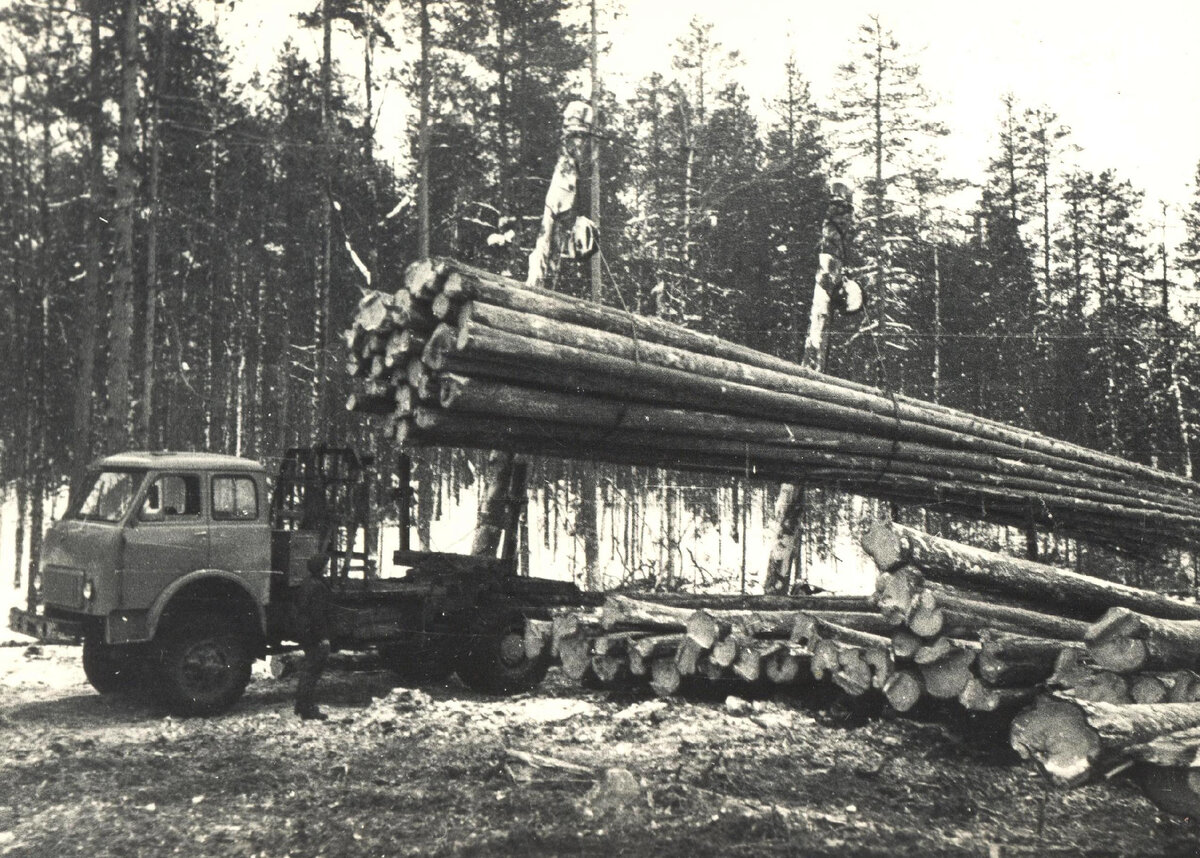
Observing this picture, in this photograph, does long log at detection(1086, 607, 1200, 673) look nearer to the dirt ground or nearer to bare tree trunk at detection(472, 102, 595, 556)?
the dirt ground

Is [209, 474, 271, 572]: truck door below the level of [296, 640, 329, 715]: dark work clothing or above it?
above

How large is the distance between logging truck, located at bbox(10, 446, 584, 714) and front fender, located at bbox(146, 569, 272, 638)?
0.05 feet

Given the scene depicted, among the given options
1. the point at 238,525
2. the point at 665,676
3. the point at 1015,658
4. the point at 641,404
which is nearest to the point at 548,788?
the point at 665,676

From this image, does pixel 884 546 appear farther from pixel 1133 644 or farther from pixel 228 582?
pixel 228 582

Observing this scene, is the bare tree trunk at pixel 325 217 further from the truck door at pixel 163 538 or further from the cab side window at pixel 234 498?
the truck door at pixel 163 538

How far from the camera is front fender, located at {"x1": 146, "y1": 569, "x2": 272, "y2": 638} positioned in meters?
9.28

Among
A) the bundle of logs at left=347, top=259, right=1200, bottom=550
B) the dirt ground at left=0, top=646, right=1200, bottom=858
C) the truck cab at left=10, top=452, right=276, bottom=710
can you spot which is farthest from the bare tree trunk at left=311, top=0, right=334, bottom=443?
the bundle of logs at left=347, top=259, right=1200, bottom=550

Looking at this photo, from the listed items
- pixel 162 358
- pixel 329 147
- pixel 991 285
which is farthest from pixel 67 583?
pixel 991 285

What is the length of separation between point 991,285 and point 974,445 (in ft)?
71.8

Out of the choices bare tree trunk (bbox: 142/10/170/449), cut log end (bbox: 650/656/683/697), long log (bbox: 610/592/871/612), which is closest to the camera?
cut log end (bbox: 650/656/683/697)

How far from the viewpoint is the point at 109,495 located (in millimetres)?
9844

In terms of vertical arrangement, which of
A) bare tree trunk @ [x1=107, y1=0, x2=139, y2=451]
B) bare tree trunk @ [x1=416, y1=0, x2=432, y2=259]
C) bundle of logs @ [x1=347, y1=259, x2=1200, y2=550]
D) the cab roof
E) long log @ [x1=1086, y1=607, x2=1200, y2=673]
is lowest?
long log @ [x1=1086, y1=607, x2=1200, y2=673]

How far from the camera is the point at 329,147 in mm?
20000

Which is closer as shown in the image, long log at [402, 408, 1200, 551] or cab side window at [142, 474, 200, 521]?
long log at [402, 408, 1200, 551]
